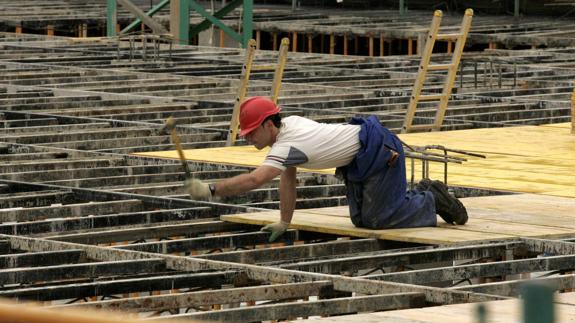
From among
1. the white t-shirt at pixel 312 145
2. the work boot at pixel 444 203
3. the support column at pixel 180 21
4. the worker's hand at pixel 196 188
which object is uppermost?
the support column at pixel 180 21

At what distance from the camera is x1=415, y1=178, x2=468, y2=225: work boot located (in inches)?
430

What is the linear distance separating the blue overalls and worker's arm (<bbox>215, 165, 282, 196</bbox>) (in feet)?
2.37

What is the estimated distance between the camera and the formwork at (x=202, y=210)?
8820mm

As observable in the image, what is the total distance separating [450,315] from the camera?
7723 mm

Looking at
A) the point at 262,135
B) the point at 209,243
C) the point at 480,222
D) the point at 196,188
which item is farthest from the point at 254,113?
the point at 480,222

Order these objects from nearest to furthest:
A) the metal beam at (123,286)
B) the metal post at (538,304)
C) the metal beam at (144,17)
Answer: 1. the metal post at (538,304)
2. the metal beam at (123,286)
3. the metal beam at (144,17)

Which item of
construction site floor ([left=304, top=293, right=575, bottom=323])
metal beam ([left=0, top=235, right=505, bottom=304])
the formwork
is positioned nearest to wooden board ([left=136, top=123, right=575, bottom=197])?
the formwork

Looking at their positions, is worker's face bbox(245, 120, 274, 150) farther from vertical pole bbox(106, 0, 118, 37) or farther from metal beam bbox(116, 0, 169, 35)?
vertical pole bbox(106, 0, 118, 37)

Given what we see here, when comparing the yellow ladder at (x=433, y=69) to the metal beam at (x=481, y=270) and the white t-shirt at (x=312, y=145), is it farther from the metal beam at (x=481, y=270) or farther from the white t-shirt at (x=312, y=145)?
the metal beam at (x=481, y=270)

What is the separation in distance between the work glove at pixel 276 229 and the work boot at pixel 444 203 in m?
1.06

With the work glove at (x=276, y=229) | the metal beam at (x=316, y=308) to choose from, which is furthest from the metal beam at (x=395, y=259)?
the metal beam at (x=316, y=308)

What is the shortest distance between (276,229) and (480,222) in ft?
5.21

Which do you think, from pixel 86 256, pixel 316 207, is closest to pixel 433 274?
pixel 86 256

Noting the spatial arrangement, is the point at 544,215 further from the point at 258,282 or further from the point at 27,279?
the point at 27,279
